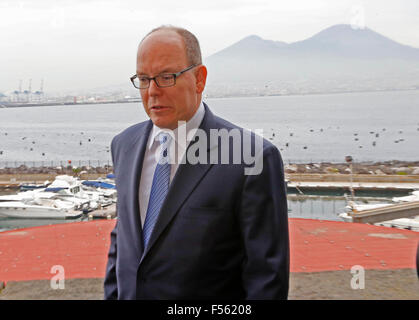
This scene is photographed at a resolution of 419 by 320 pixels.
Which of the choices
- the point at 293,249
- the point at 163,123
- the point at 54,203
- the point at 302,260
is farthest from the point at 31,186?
the point at 163,123

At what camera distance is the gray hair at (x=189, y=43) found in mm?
1407

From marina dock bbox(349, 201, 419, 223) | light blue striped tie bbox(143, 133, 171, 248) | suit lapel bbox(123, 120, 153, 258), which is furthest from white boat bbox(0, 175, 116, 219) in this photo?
light blue striped tie bbox(143, 133, 171, 248)

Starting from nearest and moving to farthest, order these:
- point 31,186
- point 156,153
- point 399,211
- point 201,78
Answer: point 201,78 → point 156,153 → point 399,211 → point 31,186

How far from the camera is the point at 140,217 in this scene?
4.85 feet

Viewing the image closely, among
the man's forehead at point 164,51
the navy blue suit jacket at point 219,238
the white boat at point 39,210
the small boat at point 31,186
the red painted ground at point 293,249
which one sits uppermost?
the man's forehead at point 164,51

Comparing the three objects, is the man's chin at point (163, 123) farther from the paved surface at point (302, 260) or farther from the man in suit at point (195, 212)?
the paved surface at point (302, 260)

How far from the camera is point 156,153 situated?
156 cm

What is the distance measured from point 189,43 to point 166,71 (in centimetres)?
11

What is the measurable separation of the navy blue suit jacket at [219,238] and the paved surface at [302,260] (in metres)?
4.40

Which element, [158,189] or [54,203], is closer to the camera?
[158,189]

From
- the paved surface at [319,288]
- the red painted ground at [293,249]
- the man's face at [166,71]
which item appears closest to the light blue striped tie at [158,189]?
the man's face at [166,71]

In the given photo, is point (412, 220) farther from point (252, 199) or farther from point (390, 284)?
point (252, 199)

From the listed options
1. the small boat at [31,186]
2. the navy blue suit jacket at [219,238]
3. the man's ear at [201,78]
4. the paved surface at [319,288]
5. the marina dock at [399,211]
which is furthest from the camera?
the small boat at [31,186]

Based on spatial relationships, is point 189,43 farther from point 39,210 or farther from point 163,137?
point 39,210
